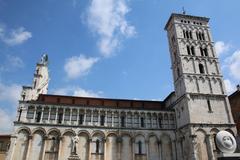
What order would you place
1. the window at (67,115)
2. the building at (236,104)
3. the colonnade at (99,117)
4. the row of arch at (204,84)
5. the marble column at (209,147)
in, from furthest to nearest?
the building at (236,104)
the row of arch at (204,84)
the window at (67,115)
the colonnade at (99,117)
the marble column at (209,147)

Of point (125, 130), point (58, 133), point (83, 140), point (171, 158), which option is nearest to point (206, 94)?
point (171, 158)

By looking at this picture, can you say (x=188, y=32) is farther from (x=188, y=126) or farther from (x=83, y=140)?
(x=83, y=140)

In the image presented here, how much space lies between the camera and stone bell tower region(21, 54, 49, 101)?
35.1 meters

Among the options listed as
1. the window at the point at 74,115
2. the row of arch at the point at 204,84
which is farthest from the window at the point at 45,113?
the row of arch at the point at 204,84

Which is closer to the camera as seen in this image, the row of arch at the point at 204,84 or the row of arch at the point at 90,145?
the row of arch at the point at 90,145

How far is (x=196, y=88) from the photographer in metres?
35.8

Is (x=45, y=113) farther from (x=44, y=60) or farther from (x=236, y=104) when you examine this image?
(x=236, y=104)

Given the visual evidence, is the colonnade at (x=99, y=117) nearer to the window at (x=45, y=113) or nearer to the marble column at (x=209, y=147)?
the window at (x=45, y=113)

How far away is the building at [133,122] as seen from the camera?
32.1 m

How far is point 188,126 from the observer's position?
106 feet

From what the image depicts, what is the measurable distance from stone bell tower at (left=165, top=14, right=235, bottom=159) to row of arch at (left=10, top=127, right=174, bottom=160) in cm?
412

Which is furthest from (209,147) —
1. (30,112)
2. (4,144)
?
(4,144)

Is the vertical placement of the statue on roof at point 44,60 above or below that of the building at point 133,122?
above

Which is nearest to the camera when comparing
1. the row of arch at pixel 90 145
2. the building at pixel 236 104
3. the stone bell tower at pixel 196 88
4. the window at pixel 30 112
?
the row of arch at pixel 90 145
